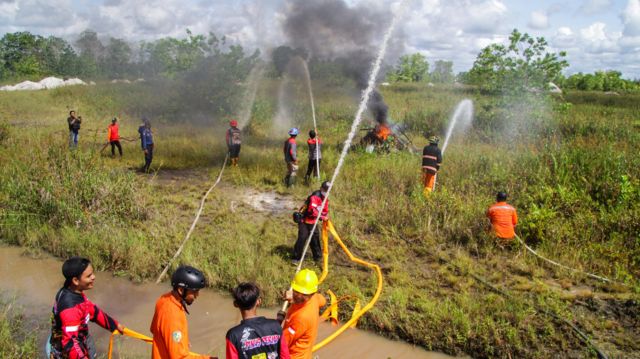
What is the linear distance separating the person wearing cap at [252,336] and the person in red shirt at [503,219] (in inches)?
232

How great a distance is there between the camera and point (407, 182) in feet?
38.0

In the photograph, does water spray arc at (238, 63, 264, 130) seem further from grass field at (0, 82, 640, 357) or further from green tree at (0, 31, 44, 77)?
green tree at (0, 31, 44, 77)

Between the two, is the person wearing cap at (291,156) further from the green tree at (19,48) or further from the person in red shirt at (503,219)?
the green tree at (19,48)

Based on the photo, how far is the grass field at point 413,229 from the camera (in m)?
6.32

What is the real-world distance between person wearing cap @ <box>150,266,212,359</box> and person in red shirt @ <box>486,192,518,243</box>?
6058 mm

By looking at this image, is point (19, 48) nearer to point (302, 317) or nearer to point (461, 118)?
point (461, 118)

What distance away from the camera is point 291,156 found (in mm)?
11766

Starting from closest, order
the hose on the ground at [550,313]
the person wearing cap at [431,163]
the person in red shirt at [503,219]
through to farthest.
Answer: the hose on the ground at [550,313], the person in red shirt at [503,219], the person wearing cap at [431,163]

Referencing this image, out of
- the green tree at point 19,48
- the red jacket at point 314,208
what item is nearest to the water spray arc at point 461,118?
the red jacket at point 314,208

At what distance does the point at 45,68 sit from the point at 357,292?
197 feet

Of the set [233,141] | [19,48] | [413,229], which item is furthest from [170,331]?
[19,48]

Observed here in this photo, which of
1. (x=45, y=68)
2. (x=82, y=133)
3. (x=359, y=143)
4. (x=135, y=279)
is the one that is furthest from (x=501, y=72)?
(x=45, y=68)

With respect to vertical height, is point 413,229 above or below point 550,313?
above

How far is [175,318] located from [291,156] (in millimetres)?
8413
